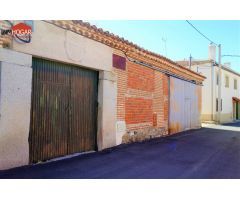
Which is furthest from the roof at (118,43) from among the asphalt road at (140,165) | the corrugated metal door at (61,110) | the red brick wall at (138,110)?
the asphalt road at (140,165)

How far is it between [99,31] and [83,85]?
5.14 ft

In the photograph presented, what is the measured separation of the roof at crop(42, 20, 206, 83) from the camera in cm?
646

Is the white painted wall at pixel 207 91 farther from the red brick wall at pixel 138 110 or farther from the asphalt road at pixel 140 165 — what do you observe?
the asphalt road at pixel 140 165

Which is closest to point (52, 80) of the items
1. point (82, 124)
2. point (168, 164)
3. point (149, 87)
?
point (82, 124)

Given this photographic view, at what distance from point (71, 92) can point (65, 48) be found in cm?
115

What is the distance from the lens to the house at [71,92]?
5.18 m

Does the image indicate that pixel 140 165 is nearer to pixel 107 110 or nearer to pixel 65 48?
pixel 107 110

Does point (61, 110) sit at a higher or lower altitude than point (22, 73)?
lower

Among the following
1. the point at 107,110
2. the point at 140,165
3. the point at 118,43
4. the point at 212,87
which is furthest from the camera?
the point at 212,87

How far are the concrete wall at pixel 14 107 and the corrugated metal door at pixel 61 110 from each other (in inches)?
12.5

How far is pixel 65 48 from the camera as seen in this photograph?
6375mm

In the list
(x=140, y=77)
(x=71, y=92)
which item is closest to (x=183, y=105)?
(x=140, y=77)

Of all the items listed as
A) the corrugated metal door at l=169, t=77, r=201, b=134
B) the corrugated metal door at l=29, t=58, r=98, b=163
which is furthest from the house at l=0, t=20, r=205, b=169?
the corrugated metal door at l=169, t=77, r=201, b=134

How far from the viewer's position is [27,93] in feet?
17.8
